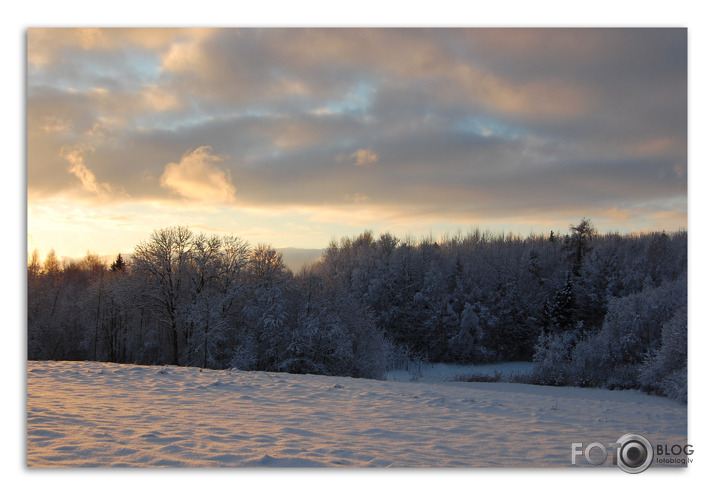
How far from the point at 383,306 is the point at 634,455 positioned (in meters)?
23.1

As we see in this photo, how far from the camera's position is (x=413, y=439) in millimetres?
5207

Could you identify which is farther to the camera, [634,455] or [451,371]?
[451,371]

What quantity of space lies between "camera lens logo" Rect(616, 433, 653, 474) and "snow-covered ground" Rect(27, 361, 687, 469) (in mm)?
159

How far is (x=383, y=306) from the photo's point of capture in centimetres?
2833

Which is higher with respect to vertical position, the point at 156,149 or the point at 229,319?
the point at 156,149

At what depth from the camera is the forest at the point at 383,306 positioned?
812 cm

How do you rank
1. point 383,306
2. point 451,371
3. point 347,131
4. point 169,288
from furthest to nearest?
point 383,306, point 451,371, point 169,288, point 347,131

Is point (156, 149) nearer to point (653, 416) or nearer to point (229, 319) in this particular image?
point (653, 416)

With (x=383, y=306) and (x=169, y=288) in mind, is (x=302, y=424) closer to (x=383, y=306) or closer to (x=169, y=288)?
(x=169, y=288)

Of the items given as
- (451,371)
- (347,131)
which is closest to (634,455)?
(347,131)

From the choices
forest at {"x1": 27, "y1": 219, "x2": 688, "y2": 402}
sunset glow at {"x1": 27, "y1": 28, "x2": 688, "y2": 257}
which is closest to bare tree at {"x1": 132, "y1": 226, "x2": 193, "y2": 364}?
forest at {"x1": 27, "y1": 219, "x2": 688, "y2": 402}
